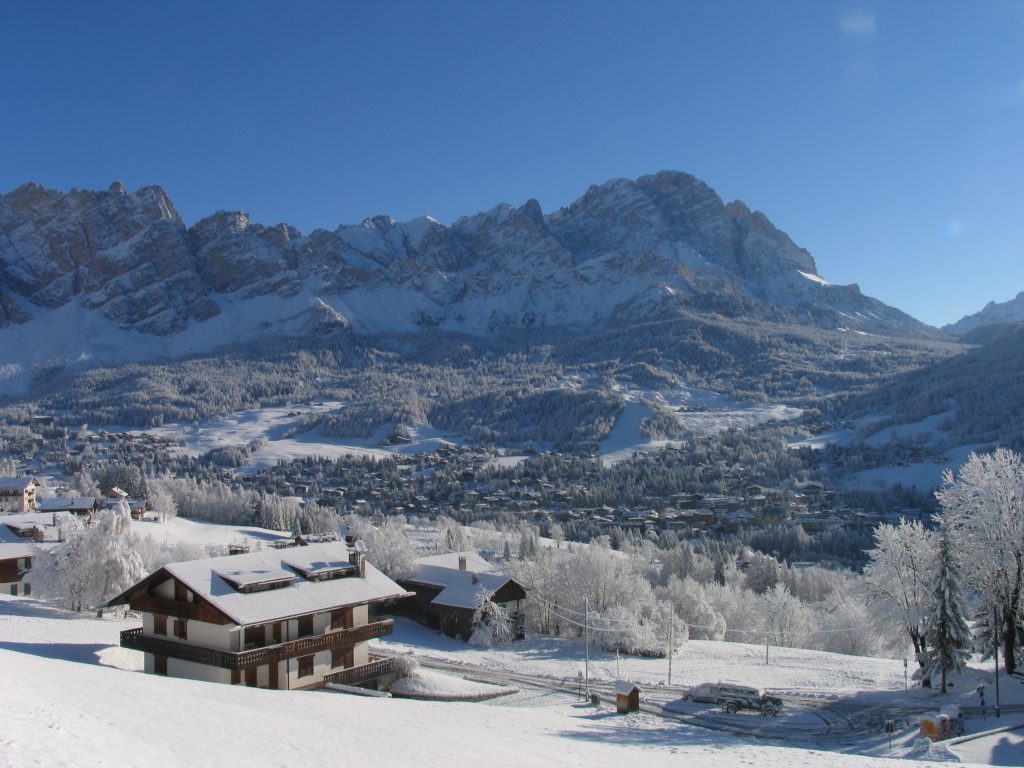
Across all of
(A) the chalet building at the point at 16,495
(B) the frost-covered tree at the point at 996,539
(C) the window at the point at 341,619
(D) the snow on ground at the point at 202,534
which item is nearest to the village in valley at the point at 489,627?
(C) the window at the point at 341,619

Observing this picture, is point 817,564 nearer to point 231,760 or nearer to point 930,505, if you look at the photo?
point 930,505

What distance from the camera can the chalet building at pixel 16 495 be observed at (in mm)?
108500

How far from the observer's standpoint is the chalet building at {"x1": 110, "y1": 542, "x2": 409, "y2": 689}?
3294cm

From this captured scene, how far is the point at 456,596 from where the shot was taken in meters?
56.5

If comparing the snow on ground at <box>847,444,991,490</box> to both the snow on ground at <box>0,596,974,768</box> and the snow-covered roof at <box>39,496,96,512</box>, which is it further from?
the snow on ground at <box>0,596,974,768</box>

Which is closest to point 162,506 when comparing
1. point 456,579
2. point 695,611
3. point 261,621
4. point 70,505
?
point 70,505

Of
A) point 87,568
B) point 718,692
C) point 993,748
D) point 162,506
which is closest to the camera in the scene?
point 993,748

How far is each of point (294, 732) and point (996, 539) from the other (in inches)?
1240

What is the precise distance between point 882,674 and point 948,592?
1012cm

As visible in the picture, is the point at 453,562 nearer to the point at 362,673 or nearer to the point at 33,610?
the point at 362,673

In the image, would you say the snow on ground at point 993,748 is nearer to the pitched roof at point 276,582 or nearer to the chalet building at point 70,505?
the pitched roof at point 276,582

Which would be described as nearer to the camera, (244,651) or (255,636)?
(244,651)

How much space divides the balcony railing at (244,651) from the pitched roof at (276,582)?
136 centimetres

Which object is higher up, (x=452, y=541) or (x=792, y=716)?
(x=452, y=541)
